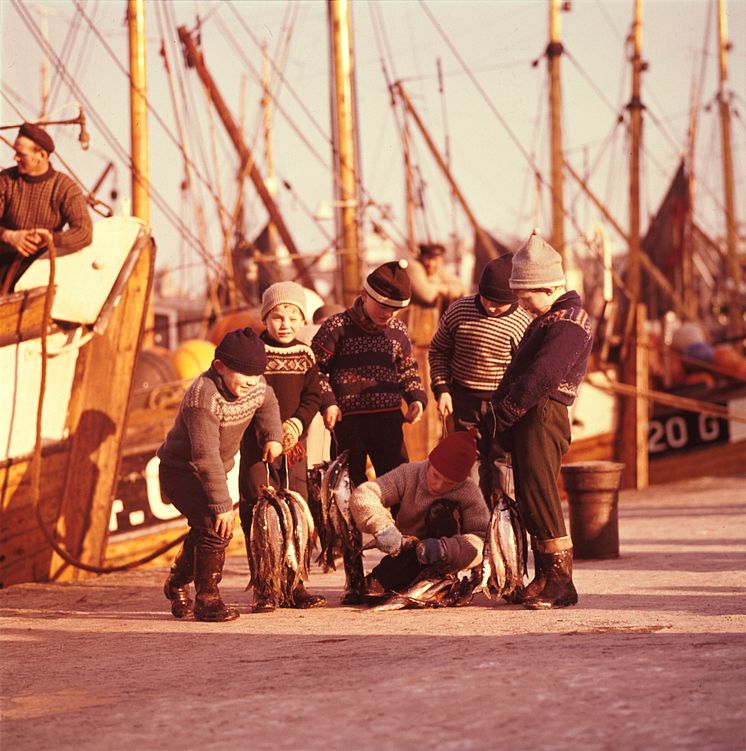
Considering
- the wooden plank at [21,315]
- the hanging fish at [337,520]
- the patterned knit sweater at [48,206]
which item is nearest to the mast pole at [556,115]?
the patterned knit sweater at [48,206]

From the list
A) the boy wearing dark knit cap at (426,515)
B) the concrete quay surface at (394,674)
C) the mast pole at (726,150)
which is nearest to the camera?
the concrete quay surface at (394,674)

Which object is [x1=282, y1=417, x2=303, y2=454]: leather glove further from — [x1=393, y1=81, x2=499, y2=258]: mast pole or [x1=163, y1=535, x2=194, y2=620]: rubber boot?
[x1=393, y1=81, x2=499, y2=258]: mast pole

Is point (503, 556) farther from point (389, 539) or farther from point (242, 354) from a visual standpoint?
point (242, 354)

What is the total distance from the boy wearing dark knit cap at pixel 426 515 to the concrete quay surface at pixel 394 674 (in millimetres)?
277

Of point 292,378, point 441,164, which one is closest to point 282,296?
point 292,378

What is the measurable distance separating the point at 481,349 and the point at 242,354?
1.71m

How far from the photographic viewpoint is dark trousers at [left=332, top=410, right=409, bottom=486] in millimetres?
7836

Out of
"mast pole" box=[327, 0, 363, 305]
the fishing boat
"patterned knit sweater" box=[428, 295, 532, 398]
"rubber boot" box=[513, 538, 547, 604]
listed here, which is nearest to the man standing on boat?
the fishing boat

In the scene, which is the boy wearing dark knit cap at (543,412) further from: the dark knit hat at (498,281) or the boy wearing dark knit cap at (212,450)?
the boy wearing dark knit cap at (212,450)

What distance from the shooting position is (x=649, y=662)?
4.91 meters

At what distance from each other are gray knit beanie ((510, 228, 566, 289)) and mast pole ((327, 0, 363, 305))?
11.5 metres

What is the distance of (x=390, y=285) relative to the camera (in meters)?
7.59

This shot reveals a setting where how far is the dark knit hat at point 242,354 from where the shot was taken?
668 cm

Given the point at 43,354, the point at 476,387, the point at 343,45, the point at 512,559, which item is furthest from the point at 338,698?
the point at 343,45
